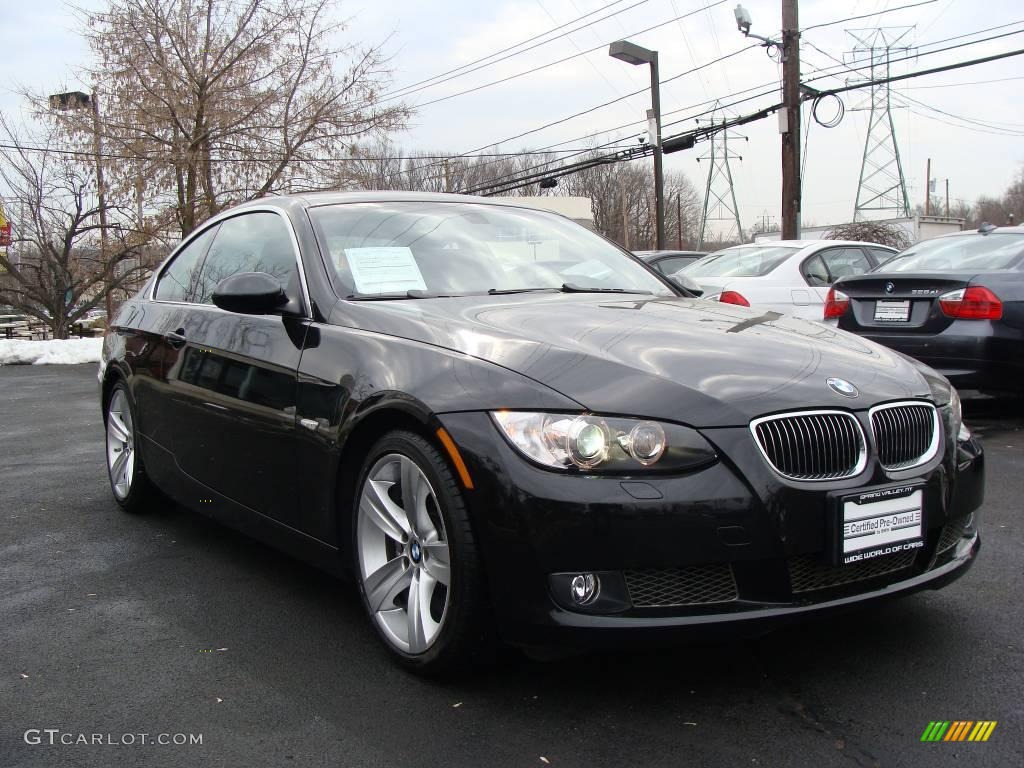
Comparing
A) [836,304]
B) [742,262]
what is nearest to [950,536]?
[836,304]

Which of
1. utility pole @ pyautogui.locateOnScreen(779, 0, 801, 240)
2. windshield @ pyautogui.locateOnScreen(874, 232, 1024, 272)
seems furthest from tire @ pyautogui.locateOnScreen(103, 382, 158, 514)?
utility pole @ pyautogui.locateOnScreen(779, 0, 801, 240)

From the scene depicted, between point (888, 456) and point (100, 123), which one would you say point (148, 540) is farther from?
point (100, 123)

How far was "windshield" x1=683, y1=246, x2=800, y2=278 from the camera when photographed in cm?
981

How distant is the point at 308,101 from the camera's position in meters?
23.1

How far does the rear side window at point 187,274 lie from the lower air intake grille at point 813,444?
Answer: 9.45 feet

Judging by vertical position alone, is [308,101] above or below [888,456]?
above

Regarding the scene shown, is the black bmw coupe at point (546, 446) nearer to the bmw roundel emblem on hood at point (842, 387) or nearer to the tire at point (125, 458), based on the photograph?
the bmw roundel emblem on hood at point (842, 387)

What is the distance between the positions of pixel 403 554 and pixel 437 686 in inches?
15.7

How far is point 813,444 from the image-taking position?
8.31 ft

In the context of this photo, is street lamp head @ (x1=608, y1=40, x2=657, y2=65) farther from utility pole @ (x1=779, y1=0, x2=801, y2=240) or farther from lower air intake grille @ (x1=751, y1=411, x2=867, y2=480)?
lower air intake grille @ (x1=751, y1=411, x2=867, y2=480)

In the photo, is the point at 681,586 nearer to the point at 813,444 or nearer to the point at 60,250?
the point at 813,444

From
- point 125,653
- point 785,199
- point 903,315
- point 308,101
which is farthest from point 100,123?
point 125,653

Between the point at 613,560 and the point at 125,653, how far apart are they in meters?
1.75

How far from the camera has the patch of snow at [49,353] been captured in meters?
16.0
